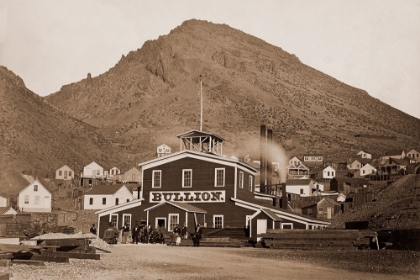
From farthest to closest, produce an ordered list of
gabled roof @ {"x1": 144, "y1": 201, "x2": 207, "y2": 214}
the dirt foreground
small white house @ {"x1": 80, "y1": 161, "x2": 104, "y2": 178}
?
small white house @ {"x1": 80, "y1": 161, "x2": 104, "y2": 178} < gabled roof @ {"x1": 144, "y1": 201, "x2": 207, "y2": 214} < the dirt foreground

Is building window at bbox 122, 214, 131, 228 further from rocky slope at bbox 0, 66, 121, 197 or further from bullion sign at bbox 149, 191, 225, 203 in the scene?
rocky slope at bbox 0, 66, 121, 197

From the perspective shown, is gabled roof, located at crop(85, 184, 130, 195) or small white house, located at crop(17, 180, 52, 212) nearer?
small white house, located at crop(17, 180, 52, 212)

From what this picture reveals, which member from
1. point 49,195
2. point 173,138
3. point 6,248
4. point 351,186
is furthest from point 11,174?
point 6,248

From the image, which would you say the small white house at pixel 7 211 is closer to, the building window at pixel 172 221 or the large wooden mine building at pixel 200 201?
the large wooden mine building at pixel 200 201

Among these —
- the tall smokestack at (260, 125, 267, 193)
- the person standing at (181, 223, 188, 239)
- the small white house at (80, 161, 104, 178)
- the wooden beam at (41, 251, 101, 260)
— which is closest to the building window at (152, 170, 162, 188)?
the person standing at (181, 223, 188, 239)

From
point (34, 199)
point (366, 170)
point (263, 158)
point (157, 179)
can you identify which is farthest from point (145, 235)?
point (366, 170)

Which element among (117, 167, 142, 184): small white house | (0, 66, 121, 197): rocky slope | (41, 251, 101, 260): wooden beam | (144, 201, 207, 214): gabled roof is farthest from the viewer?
(0, 66, 121, 197): rocky slope

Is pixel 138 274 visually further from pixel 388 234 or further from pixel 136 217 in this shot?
pixel 136 217
